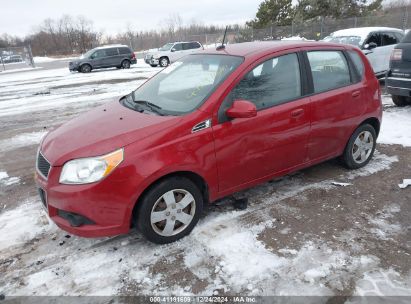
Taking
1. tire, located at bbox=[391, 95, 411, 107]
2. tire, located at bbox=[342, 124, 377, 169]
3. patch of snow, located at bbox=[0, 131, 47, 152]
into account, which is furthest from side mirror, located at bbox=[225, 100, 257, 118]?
tire, located at bbox=[391, 95, 411, 107]

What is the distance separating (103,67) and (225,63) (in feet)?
72.5

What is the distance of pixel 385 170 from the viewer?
4.66 metres

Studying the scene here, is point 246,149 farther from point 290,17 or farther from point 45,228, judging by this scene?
point 290,17

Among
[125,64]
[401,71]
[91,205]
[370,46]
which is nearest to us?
[91,205]

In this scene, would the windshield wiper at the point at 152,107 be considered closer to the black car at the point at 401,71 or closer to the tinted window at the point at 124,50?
the black car at the point at 401,71

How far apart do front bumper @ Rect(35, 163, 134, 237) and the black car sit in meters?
6.14

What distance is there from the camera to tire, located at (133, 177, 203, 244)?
119 inches

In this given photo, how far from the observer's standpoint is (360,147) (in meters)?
4.60

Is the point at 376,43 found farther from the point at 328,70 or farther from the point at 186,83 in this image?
the point at 186,83

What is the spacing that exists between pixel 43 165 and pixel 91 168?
0.63 metres

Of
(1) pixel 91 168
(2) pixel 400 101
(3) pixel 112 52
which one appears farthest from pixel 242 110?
(3) pixel 112 52

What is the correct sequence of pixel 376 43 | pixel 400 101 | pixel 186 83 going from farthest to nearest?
pixel 376 43 → pixel 400 101 → pixel 186 83

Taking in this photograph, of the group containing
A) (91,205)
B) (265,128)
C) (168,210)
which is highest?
(265,128)

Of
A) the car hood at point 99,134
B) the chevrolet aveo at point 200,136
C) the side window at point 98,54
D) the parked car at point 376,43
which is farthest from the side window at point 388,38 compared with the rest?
the side window at point 98,54
